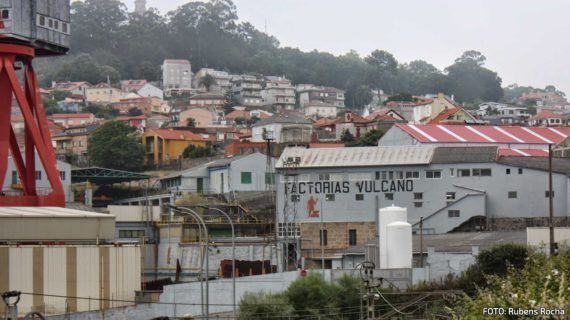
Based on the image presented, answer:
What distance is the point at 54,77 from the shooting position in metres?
199

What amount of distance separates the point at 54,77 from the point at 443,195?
13919cm

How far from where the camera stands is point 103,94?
7106 inches

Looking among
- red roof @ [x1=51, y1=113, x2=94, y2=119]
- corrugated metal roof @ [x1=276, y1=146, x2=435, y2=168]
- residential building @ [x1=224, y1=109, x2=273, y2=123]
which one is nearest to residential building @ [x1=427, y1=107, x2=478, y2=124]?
corrugated metal roof @ [x1=276, y1=146, x2=435, y2=168]

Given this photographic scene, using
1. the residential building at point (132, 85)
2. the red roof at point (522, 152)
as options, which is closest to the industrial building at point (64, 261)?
the red roof at point (522, 152)

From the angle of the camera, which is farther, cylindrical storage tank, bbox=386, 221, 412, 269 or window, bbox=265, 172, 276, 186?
window, bbox=265, 172, 276, 186

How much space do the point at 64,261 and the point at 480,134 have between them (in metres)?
41.0

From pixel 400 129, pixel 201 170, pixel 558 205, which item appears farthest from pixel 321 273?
pixel 201 170

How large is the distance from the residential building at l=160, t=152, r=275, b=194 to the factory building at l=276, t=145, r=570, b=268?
12.3 metres

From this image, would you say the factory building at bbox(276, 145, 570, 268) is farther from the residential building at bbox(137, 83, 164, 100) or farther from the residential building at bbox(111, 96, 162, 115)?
the residential building at bbox(137, 83, 164, 100)

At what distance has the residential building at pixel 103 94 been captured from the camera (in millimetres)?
179125

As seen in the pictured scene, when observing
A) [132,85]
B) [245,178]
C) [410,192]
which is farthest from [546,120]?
[132,85]

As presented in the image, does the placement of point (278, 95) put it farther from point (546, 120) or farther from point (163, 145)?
point (163, 145)

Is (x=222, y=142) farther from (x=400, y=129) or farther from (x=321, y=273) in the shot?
(x=321, y=273)

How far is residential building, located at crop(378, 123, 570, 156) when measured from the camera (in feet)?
256
